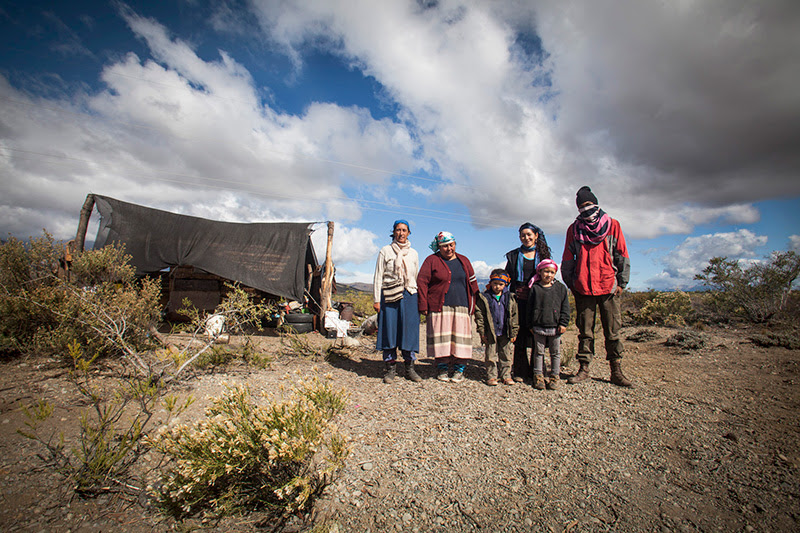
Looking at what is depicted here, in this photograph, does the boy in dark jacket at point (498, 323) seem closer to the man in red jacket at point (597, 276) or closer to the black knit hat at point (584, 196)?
the man in red jacket at point (597, 276)

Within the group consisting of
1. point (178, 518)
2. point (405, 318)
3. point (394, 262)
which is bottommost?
point (178, 518)

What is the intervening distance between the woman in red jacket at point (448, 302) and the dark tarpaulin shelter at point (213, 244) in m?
4.68

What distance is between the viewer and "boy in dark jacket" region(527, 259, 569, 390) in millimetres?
3727

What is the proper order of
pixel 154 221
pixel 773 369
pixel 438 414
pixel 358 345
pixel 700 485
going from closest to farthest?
pixel 700 485 → pixel 438 414 → pixel 773 369 → pixel 358 345 → pixel 154 221

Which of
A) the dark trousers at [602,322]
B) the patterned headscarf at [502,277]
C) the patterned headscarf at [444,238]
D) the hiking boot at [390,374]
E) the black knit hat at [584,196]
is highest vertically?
the black knit hat at [584,196]

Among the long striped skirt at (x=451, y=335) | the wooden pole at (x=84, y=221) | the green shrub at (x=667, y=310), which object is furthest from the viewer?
the green shrub at (x=667, y=310)

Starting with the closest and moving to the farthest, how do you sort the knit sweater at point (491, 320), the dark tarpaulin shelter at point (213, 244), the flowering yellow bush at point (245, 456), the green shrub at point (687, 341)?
the flowering yellow bush at point (245, 456) < the knit sweater at point (491, 320) < the green shrub at point (687, 341) < the dark tarpaulin shelter at point (213, 244)

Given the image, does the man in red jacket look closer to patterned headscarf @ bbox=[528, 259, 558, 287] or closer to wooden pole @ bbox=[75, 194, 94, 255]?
patterned headscarf @ bbox=[528, 259, 558, 287]

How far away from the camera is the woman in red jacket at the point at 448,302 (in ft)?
13.2

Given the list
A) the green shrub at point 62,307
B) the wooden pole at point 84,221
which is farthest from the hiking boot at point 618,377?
the wooden pole at point 84,221

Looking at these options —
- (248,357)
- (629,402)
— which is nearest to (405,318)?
(248,357)

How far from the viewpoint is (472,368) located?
478 centimetres

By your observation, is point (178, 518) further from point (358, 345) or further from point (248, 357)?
point (358, 345)

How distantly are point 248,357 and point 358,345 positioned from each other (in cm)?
231
